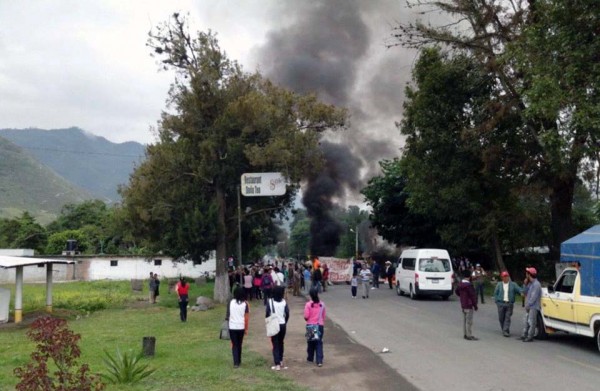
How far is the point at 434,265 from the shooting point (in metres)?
24.5

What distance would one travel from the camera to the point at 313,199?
41281 millimetres

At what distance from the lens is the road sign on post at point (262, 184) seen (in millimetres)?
21078

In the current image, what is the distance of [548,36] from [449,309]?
9.52 metres

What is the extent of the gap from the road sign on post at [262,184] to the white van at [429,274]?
22.4ft

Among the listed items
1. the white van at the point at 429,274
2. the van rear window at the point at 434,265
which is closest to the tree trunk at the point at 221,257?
the white van at the point at 429,274

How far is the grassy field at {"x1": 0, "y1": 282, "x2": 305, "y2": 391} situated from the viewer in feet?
30.0

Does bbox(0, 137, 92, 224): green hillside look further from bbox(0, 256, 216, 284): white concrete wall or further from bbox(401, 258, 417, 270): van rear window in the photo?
bbox(401, 258, 417, 270): van rear window

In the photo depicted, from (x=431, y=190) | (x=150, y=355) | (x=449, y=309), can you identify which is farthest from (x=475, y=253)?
(x=150, y=355)

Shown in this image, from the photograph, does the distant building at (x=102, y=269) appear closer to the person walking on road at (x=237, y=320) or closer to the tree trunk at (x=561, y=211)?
the tree trunk at (x=561, y=211)

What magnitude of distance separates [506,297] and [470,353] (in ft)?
8.54

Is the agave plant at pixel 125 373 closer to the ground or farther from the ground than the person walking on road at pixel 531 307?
closer to the ground

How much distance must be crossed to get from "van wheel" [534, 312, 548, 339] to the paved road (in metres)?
0.17

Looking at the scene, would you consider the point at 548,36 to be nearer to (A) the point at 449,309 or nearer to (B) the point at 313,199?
(A) the point at 449,309

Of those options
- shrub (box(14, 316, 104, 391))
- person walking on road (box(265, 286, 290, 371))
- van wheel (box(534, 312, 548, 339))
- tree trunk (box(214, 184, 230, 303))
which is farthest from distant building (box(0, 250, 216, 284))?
shrub (box(14, 316, 104, 391))
